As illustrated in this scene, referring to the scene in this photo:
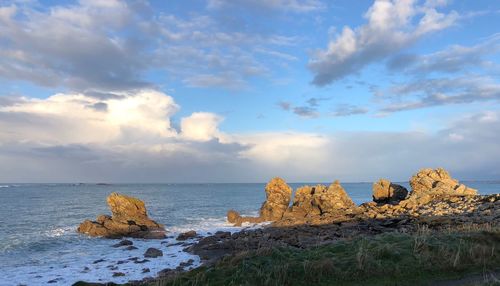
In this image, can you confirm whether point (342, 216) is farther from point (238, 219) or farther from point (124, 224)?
point (124, 224)

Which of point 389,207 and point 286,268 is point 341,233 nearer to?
point 389,207

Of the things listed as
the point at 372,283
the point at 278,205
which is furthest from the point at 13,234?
the point at 372,283

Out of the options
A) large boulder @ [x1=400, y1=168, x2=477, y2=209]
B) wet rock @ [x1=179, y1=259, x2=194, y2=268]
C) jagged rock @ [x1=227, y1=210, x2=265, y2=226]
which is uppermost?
large boulder @ [x1=400, y1=168, x2=477, y2=209]

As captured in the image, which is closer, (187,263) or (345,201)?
(187,263)

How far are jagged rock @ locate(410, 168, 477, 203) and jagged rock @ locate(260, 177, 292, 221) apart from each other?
1914 cm

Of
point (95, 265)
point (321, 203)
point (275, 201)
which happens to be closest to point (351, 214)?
point (321, 203)

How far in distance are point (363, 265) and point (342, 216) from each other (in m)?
34.2

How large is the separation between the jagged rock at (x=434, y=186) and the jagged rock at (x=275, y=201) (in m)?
19.1

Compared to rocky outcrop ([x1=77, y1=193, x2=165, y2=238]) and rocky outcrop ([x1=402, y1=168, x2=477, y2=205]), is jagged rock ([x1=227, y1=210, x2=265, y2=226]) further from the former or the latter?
rocky outcrop ([x1=402, y1=168, x2=477, y2=205])

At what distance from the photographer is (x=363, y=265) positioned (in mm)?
15297

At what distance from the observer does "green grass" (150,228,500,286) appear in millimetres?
14453

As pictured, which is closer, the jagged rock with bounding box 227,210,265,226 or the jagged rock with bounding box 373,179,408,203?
the jagged rock with bounding box 227,210,265,226

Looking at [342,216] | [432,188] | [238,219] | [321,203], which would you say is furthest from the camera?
[432,188]

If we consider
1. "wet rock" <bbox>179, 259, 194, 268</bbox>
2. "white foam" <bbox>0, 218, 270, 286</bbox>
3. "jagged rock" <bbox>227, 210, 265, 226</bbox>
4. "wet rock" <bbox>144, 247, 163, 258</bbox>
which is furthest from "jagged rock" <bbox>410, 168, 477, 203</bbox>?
"wet rock" <bbox>144, 247, 163, 258</bbox>
